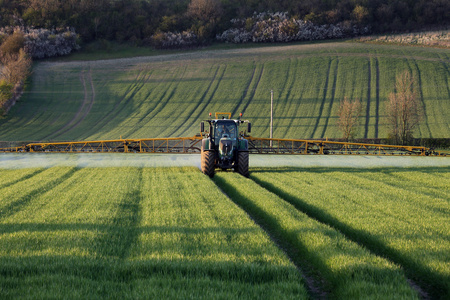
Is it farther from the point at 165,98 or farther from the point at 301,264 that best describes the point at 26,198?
the point at 165,98

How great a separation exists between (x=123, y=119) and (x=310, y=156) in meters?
42.0

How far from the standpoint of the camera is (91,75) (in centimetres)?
8894

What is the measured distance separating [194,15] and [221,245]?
10921cm

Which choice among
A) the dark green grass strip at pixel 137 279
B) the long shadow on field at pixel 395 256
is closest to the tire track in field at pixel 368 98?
the long shadow on field at pixel 395 256

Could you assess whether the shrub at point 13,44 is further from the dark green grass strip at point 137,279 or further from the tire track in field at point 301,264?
the dark green grass strip at point 137,279

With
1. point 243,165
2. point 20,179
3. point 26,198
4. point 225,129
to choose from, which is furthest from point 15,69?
point 26,198

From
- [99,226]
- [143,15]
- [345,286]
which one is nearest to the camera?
[345,286]

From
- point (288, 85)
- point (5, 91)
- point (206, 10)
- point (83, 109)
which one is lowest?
point (83, 109)

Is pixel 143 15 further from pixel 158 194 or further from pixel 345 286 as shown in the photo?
pixel 345 286

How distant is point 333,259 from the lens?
7.68 metres

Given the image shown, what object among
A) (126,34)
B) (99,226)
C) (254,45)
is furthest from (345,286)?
(126,34)

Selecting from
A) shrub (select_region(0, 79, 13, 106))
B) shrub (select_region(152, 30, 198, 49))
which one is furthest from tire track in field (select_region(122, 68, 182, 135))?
shrub (select_region(0, 79, 13, 106))

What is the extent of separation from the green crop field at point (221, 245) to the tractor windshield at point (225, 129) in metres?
8.34

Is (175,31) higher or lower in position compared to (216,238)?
higher
